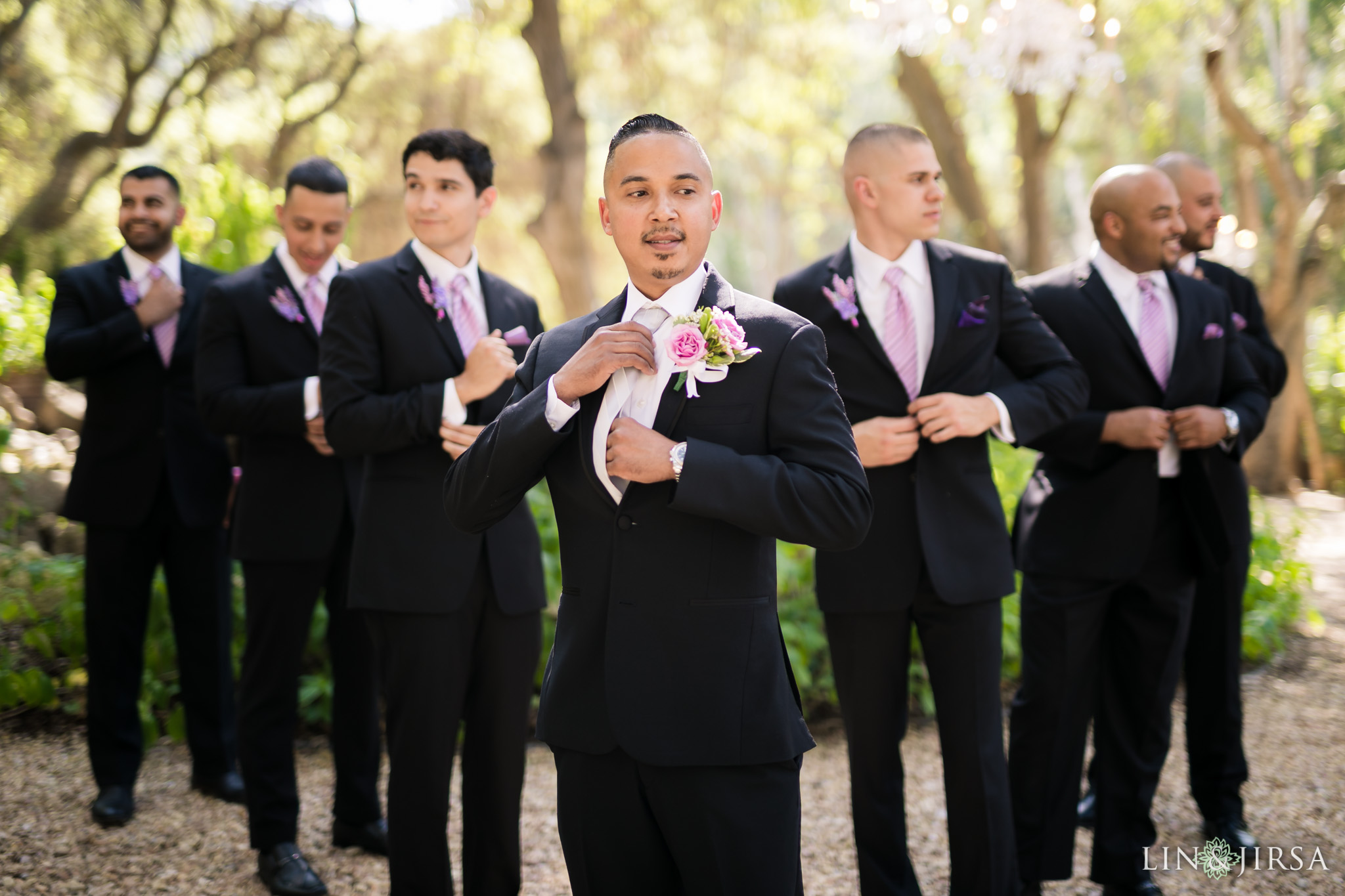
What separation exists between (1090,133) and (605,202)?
29.3 metres

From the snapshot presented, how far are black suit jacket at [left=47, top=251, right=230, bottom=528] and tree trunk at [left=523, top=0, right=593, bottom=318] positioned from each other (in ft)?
20.2

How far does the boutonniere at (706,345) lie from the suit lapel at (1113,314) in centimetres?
229

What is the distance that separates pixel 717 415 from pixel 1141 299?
245 cm

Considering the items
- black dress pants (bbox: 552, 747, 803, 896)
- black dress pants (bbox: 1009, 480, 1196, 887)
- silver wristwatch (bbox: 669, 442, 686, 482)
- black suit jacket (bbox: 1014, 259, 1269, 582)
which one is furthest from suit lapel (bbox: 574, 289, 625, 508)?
black dress pants (bbox: 1009, 480, 1196, 887)

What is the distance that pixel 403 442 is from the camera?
3305 millimetres

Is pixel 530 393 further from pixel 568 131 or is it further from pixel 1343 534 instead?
pixel 1343 534

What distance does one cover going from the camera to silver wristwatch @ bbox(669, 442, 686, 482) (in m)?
2.11

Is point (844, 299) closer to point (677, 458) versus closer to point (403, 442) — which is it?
point (403, 442)

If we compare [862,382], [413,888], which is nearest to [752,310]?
[862,382]

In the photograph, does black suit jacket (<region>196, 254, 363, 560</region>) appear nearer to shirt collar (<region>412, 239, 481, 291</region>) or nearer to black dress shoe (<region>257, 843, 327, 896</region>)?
shirt collar (<region>412, 239, 481, 291</region>)

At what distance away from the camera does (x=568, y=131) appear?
10.6m

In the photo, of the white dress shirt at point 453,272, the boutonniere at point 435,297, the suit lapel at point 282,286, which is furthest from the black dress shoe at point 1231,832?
the suit lapel at point 282,286

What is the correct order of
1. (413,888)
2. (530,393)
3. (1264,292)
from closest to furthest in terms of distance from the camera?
(530,393) < (413,888) < (1264,292)

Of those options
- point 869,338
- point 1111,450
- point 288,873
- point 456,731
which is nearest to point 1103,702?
point 1111,450
